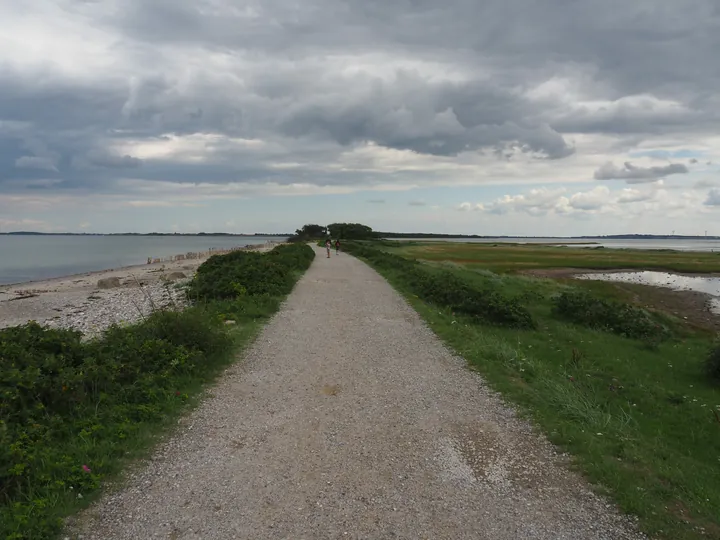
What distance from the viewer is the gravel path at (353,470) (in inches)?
171

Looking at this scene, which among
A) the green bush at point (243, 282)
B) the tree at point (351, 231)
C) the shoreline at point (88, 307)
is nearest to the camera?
the shoreline at point (88, 307)

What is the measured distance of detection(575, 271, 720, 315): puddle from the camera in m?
40.6

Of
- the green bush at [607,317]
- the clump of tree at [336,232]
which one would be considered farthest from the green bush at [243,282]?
the clump of tree at [336,232]

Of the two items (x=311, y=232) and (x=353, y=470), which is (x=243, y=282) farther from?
(x=311, y=232)

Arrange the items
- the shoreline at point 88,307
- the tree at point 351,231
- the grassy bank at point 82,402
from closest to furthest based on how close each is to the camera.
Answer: the grassy bank at point 82,402 < the shoreline at point 88,307 < the tree at point 351,231

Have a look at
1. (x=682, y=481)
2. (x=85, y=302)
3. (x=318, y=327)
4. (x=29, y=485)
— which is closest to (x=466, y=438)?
(x=682, y=481)

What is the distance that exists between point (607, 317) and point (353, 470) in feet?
56.8

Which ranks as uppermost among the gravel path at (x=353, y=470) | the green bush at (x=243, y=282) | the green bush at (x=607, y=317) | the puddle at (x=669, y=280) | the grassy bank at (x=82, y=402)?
the green bush at (x=243, y=282)

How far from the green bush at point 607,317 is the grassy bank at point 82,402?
46.0ft

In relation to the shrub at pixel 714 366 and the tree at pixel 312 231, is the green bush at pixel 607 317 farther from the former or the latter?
the tree at pixel 312 231

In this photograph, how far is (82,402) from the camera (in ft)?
21.7

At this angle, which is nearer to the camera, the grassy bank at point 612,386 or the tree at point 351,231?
the grassy bank at point 612,386

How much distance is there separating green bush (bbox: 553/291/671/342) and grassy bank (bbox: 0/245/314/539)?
14014 millimetres

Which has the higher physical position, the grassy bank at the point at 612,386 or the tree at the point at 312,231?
the tree at the point at 312,231
